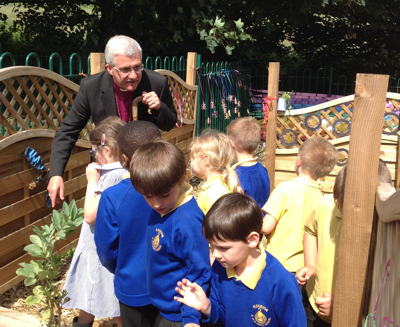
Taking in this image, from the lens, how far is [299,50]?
1428cm

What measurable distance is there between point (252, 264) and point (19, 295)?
111 inches

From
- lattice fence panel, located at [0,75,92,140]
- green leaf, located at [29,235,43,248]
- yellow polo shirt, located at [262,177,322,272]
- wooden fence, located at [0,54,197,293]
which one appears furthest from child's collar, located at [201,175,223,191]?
lattice fence panel, located at [0,75,92,140]

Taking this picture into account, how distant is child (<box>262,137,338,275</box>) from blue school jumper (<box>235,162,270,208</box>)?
376 mm

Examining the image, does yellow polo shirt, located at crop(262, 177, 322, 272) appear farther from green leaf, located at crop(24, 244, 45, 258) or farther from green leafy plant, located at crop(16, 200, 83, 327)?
green leaf, located at crop(24, 244, 45, 258)

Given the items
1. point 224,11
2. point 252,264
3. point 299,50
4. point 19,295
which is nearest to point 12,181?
point 19,295

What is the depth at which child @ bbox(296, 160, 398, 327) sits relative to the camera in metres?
2.17

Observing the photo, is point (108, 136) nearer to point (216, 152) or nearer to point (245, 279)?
point (216, 152)

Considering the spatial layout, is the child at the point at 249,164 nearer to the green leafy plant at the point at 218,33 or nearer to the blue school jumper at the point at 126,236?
the blue school jumper at the point at 126,236

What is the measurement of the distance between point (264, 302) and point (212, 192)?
0.92 m

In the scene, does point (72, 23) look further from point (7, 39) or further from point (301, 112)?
point (301, 112)

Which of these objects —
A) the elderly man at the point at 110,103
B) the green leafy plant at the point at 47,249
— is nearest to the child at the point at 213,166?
the elderly man at the point at 110,103

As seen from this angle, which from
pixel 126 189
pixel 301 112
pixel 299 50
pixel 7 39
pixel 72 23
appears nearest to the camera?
pixel 126 189

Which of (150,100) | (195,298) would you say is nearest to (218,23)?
(150,100)

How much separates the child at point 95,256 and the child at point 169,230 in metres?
0.61
